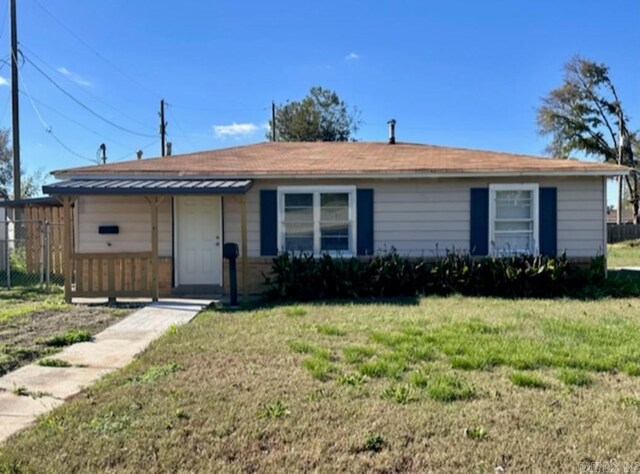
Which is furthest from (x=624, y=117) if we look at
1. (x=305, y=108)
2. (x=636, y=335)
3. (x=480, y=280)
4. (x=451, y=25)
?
(x=636, y=335)

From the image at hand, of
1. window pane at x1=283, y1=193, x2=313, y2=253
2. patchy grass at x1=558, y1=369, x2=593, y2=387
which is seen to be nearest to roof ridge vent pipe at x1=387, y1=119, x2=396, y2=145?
window pane at x1=283, y1=193, x2=313, y2=253

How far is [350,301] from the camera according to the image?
912 cm

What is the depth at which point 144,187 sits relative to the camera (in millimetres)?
9383

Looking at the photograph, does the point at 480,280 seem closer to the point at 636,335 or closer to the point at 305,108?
the point at 636,335

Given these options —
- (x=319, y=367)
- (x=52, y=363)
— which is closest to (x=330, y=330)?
(x=319, y=367)

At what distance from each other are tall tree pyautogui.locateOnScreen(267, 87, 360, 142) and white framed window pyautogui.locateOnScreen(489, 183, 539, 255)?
26.2 m

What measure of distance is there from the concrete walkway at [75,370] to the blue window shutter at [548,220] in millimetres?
7087

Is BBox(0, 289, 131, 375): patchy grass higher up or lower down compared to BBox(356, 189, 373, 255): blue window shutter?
lower down

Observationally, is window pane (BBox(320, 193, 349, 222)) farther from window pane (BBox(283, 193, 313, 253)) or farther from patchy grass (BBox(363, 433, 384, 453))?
patchy grass (BBox(363, 433, 384, 453))

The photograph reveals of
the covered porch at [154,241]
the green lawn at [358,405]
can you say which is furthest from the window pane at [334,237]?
the green lawn at [358,405]

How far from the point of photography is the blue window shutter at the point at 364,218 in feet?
34.3

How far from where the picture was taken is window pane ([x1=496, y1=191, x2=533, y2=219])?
34.3ft

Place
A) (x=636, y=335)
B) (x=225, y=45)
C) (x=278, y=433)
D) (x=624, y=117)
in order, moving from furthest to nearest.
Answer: (x=624, y=117)
(x=225, y=45)
(x=636, y=335)
(x=278, y=433)

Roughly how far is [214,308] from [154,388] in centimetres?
442
